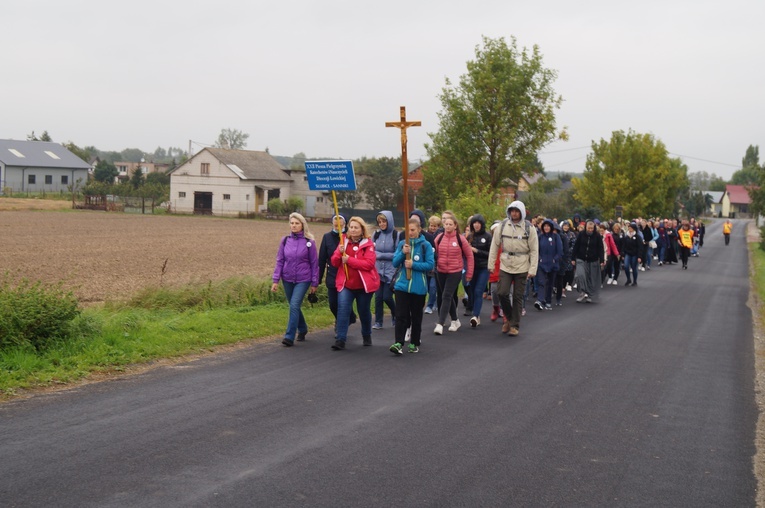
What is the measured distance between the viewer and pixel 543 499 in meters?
5.43

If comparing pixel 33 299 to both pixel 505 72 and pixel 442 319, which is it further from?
pixel 505 72

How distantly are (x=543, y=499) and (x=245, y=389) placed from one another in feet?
12.2

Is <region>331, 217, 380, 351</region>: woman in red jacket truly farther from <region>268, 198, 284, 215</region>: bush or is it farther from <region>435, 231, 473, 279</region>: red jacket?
<region>268, 198, 284, 215</region>: bush

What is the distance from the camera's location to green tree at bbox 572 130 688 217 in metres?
53.8

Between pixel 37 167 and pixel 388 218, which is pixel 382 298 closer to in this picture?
pixel 388 218

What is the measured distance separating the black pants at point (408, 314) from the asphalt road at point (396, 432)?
1.51 feet

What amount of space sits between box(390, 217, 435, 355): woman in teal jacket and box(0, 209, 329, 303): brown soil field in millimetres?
4466

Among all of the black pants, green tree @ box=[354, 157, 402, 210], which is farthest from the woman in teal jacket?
green tree @ box=[354, 157, 402, 210]

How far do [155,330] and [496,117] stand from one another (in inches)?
1196

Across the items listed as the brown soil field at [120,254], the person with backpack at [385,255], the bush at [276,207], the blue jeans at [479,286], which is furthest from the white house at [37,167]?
the person with backpack at [385,255]

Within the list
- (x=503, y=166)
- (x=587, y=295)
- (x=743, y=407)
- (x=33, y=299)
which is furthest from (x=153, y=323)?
(x=503, y=166)

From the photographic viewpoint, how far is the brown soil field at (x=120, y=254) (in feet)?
71.1

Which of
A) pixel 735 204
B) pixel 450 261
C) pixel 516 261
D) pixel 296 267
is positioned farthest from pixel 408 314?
pixel 735 204

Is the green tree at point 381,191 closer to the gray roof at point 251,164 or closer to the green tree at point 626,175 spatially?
the gray roof at point 251,164
